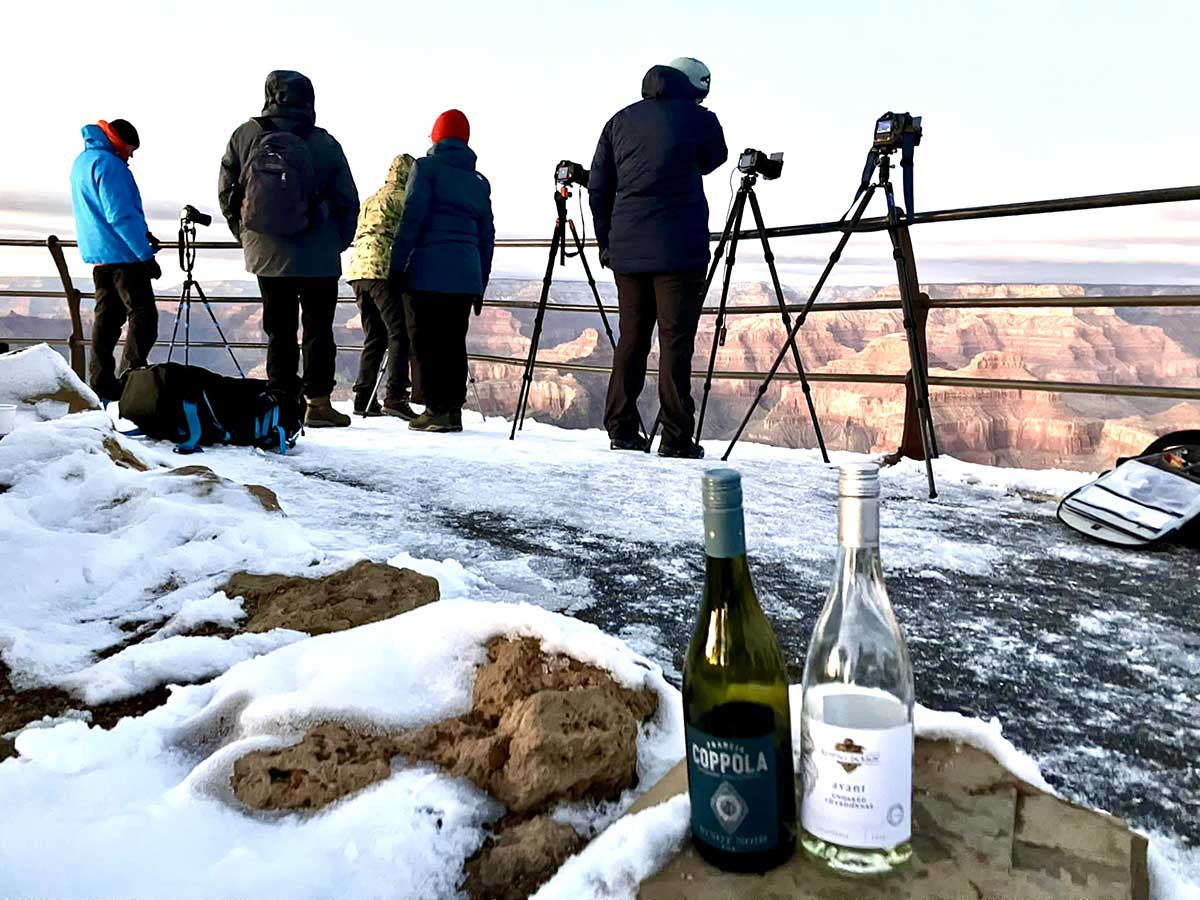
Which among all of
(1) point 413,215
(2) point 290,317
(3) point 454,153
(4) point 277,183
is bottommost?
(2) point 290,317

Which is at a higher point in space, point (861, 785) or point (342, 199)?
point (342, 199)

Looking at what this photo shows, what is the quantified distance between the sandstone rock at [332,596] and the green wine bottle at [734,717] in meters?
0.89

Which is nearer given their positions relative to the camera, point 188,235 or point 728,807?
point 728,807

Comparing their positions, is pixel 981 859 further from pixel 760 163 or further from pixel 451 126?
pixel 451 126

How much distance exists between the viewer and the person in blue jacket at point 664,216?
3.81 metres

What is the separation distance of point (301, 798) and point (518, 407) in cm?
388

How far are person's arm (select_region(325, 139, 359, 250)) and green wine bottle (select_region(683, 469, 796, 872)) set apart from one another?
4.01m

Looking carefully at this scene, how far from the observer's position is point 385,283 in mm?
5145

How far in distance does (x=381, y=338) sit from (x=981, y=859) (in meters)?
5.04

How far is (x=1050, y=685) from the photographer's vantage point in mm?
1458

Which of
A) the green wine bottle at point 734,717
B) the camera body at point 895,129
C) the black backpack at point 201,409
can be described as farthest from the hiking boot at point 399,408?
the green wine bottle at point 734,717

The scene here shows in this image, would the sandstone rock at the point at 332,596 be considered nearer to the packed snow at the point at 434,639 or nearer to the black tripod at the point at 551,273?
the packed snow at the point at 434,639

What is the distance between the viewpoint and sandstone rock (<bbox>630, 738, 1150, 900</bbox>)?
756 millimetres

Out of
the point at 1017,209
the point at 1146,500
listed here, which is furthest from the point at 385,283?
the point at 1146,500
